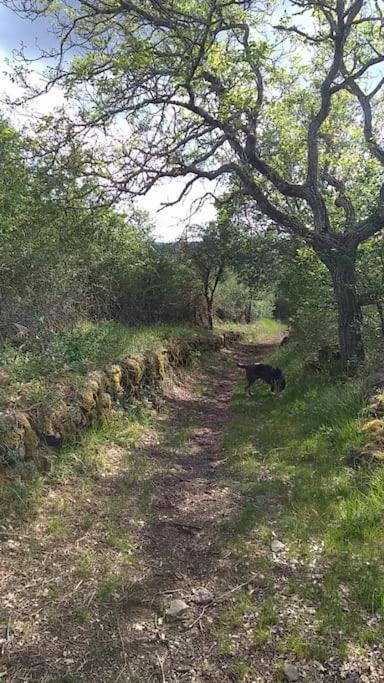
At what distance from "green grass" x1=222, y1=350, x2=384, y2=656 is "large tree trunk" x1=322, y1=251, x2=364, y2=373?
1294 millimetres

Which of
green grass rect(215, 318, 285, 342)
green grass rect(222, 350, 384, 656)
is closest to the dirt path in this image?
green grass rect(222, 350, 384, 656)

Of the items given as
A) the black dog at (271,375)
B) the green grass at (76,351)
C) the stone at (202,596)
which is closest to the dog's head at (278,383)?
the black dog at (271,375)

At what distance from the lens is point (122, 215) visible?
9.37 m

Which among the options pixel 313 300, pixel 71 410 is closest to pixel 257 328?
pixel 313 300

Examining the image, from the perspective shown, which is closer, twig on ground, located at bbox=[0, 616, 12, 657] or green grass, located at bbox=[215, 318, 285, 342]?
twig on ground, located at bbox=[0, 616, 12, 657]

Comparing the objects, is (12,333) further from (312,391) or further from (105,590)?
(312,391)

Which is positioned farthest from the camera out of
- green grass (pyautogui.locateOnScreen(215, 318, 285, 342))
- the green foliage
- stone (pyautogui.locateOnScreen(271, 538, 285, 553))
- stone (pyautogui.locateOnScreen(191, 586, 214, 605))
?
green grass (pyautogui.locateOnScreen(215, 318, 285, 342))

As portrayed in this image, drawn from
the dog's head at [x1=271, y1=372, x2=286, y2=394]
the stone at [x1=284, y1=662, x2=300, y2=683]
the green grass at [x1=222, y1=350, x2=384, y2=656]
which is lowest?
the stone at [x1=284, y1=662, x2=300, y2=683]

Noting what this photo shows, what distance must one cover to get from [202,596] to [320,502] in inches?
73.3

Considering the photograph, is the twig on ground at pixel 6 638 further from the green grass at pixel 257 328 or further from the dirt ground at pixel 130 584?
the green grass at pixel 257 328

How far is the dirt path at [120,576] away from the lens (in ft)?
10.1

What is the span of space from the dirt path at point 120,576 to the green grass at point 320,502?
392mm

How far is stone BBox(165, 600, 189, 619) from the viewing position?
3.53m

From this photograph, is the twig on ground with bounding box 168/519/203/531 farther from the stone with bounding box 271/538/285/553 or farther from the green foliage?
the green foliage
